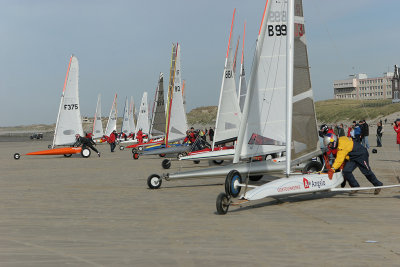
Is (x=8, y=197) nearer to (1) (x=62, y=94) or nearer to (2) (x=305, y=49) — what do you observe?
(2) (x=305, y=49)

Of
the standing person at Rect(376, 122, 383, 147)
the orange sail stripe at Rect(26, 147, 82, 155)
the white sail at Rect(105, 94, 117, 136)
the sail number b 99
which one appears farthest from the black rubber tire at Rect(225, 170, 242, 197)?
the white sail at Rect(105, 94, 117, 136)

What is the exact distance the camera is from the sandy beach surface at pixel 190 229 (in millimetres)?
6320

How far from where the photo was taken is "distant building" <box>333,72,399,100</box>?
171375 millimetres

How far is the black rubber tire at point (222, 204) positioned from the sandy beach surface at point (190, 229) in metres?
0.16

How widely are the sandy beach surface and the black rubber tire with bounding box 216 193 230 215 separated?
6.1 inches

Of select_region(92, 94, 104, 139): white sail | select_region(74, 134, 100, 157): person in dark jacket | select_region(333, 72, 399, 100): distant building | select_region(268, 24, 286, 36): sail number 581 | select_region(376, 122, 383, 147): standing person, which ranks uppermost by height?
select_region(333, 72, 399, 100): distant building

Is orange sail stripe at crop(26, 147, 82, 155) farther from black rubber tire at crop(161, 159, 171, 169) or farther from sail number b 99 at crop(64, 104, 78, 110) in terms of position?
black rubber tire at crop(161, 159, 171, 169)

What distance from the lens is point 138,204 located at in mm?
11117

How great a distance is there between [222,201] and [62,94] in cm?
2382

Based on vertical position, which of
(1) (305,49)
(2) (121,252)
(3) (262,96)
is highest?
(1) (305,49)

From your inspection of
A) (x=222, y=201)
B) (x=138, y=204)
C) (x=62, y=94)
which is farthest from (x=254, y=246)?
(x=62, y=94)

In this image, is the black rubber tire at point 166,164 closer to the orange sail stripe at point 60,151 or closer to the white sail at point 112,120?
the orange sail stripe at point 60,151

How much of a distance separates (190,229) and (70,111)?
963 inches

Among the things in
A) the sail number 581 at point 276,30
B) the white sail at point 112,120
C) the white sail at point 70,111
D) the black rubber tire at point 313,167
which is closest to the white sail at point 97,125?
the white sail at point 112,120
